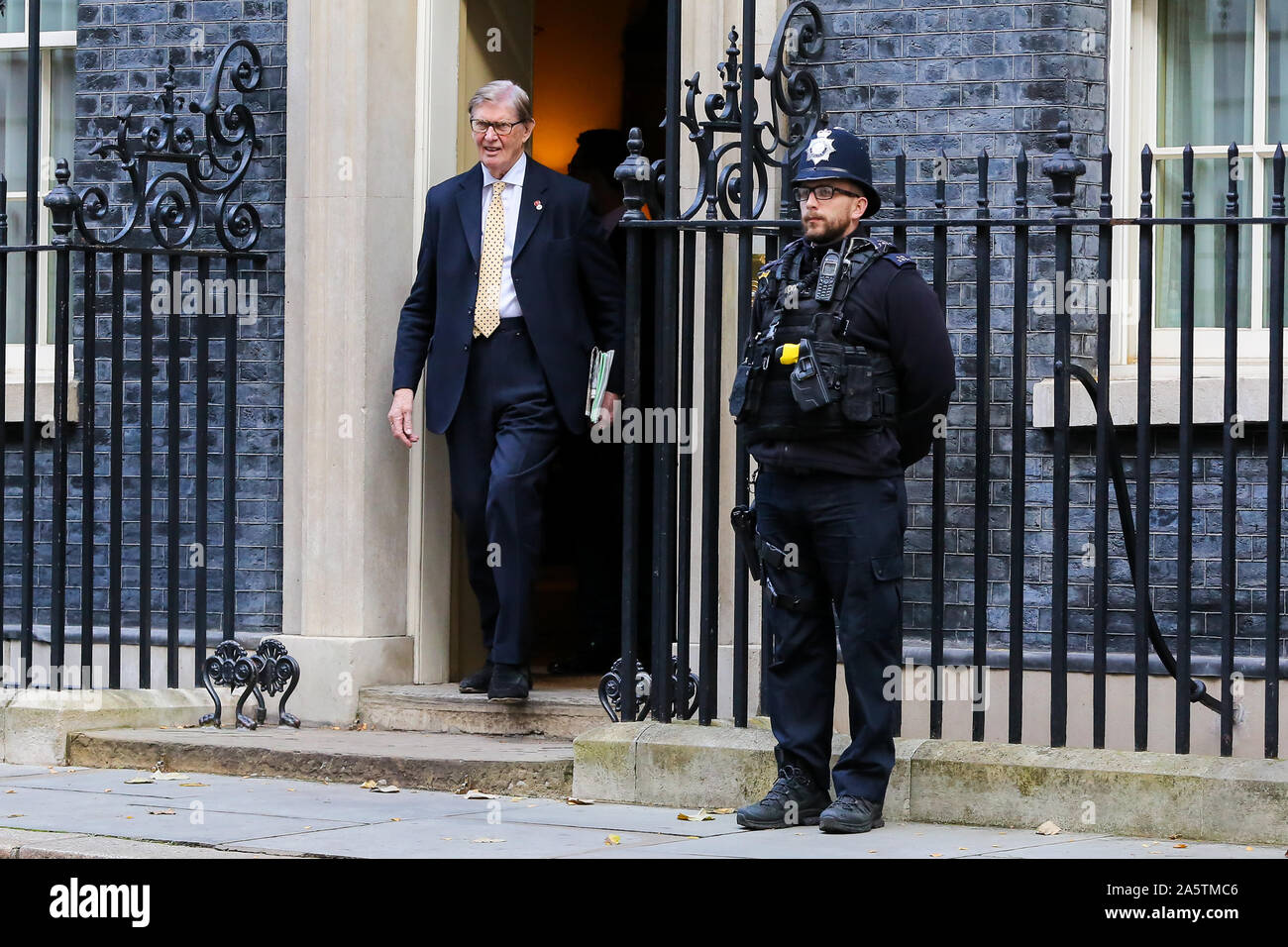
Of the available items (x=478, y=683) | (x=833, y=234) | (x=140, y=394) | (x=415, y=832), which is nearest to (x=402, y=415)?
(x=478, y=683)

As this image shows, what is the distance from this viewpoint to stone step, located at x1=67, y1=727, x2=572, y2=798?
7.55 metres

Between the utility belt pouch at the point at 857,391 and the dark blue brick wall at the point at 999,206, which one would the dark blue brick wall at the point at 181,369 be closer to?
the dark blue brick wall at the point at 999,206

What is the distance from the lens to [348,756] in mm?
7797

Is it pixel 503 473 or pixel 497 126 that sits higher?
pixel 497 126

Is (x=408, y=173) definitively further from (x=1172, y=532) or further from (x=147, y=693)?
(x=1172, y=532)

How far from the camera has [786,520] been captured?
674cm

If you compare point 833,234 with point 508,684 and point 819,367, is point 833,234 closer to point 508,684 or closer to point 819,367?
point 819,367

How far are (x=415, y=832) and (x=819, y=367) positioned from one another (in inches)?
73.7

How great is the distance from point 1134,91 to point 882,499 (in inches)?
96.8

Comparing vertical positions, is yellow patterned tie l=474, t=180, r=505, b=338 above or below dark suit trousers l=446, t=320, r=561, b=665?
above

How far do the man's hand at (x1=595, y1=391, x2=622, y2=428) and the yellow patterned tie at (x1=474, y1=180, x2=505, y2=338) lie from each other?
0.52 meters

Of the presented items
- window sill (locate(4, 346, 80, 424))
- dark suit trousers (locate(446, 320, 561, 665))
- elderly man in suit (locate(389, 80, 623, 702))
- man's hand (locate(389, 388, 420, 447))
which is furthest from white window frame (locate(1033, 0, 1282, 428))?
window sill (locate(4, 346, 80, 424))

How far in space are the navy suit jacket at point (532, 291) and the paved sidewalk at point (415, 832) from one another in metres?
1.66

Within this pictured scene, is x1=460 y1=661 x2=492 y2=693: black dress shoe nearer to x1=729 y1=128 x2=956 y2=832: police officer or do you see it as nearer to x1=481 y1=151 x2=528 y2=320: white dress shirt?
x1=481 y1=151 x2=528 y2=320: white dress shirt
